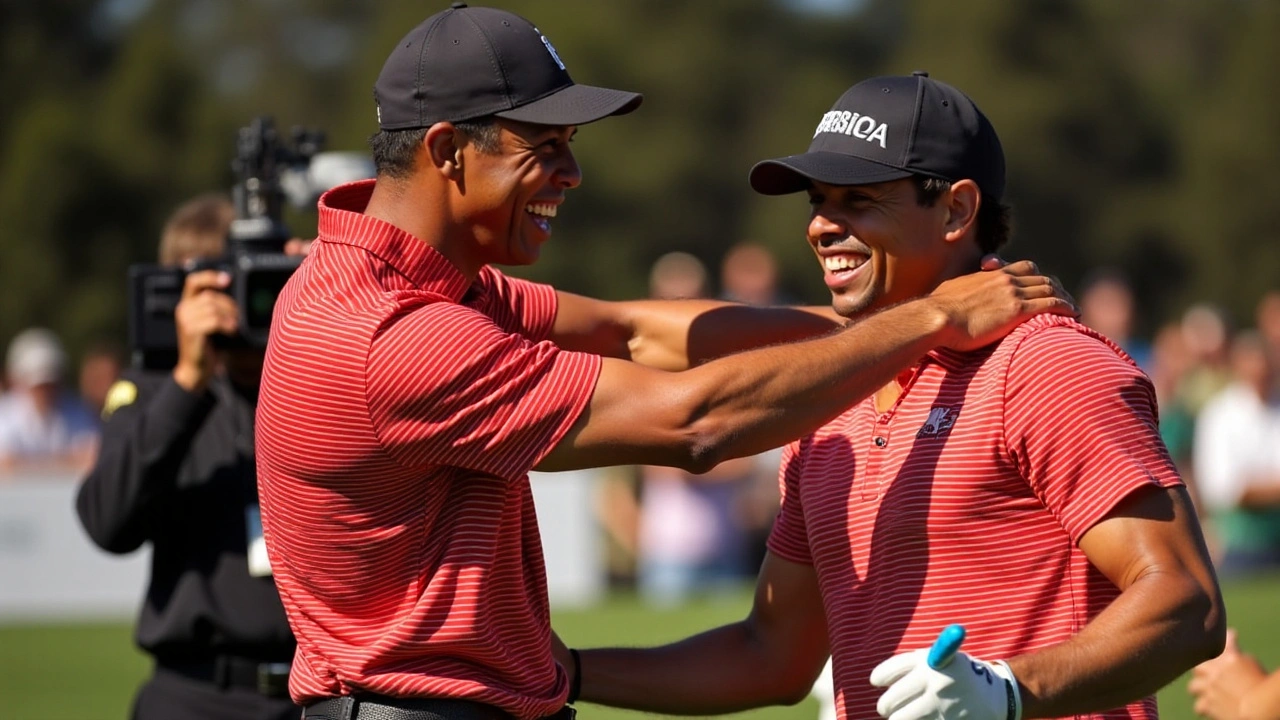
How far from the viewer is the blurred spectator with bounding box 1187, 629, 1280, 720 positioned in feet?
14.2

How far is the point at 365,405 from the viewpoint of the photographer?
11.9ft

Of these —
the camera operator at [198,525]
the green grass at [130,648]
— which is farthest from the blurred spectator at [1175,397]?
the camera operator at [198,525]

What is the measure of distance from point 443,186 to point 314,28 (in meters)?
60.4

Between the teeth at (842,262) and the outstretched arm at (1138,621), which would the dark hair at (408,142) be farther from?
the outstretched arm at (1138,621)

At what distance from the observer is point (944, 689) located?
320 cm

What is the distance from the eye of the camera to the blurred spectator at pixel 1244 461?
12305 millimetres

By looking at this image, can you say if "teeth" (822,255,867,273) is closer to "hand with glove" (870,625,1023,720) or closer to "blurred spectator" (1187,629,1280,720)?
"hand with glove" (870,625,1023,720)

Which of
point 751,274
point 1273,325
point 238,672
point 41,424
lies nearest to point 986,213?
point 238,672

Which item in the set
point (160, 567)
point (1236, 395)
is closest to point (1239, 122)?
point (1236, 395)

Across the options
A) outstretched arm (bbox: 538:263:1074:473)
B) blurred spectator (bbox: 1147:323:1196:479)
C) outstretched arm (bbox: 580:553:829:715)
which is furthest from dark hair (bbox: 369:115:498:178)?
blurred spectator (bbox: 1147:323:1196:479)

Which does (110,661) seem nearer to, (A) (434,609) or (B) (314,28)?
(A) (434,609)

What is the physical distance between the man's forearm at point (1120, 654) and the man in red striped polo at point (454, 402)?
65 centimetres

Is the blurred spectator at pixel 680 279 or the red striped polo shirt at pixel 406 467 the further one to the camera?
the blurred spectator at pixel 680 279

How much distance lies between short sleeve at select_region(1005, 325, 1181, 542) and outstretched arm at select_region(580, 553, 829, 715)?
0.92 meters
